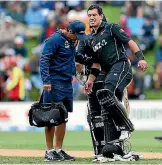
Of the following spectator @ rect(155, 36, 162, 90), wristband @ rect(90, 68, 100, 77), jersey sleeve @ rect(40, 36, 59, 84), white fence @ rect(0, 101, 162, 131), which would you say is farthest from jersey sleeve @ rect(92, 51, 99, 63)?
spectator @ rect(155, 36, 162, 90)

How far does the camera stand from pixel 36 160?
1004 centimetres

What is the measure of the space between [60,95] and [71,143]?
14.9ft

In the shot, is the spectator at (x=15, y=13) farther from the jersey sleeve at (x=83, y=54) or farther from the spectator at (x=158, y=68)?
the jersey sleeve at (x=83, y=54)

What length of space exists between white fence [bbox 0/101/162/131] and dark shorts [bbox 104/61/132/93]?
9787 millimetres

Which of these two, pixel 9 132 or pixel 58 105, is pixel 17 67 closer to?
pixel 9 132

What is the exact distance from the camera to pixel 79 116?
65.0ft

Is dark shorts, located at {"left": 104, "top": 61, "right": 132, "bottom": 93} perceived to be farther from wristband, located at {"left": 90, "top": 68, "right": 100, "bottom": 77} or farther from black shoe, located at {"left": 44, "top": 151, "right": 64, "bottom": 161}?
black shoe, located at {"left": 44, "top": 151, "right": 64, "bottom": 161}

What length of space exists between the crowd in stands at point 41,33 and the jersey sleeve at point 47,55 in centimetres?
1039

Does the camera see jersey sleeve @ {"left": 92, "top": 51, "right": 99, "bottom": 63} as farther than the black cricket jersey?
Yes

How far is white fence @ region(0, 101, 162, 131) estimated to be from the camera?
771 inches

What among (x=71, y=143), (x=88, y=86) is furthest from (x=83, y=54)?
(x=71, y=143)

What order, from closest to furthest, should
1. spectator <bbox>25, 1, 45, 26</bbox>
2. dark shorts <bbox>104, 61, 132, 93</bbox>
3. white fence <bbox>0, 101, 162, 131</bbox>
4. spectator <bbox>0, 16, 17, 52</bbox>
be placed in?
dark shorts <bbox>104, 61, 132, 93</bbox>
white fence <bbox>0, 101, 162, 131</bbox>
spectator <bbox>0, 16, 17, 52</bbox>
spectator <bbox>25, 1, 45, 26</bbox>

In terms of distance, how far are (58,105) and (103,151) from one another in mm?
1055

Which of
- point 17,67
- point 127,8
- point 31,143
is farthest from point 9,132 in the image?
point 127,8
